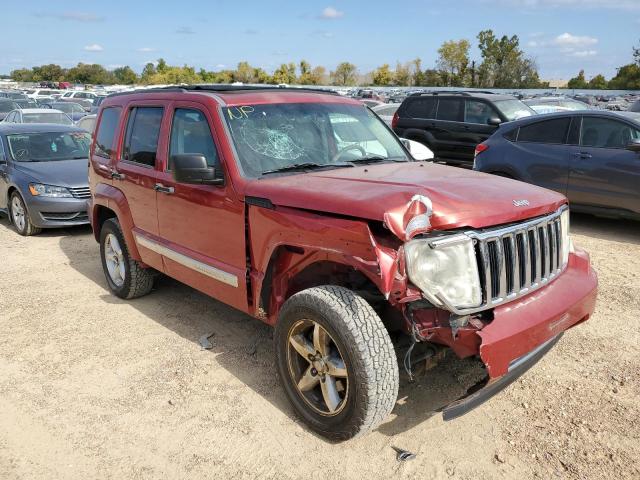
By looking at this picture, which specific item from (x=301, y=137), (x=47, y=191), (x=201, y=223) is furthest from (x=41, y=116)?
(x=301, y=137)

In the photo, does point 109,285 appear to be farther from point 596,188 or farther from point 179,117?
point 596,188

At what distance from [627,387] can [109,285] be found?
4794mm

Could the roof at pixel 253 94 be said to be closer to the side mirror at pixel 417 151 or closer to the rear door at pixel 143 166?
the rear door at pixel 143 166

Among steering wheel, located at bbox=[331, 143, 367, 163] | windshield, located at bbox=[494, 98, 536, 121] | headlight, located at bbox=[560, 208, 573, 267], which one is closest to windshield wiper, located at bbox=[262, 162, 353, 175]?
steering wheel, located at bbox=[331, 143, 367, 163]

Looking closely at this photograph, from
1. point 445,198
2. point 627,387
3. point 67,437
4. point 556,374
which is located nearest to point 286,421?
point 67,437

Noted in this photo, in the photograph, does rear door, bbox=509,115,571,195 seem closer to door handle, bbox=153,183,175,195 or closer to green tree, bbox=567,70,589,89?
door handle, bbox=153,183,175,195

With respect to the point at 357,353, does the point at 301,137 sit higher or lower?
higher

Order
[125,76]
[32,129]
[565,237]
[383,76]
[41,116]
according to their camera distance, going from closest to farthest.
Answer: [565,237] → [32,129] → [41,116] → [383,76] → [125,76]

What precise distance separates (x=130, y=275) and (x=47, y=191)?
3963mm

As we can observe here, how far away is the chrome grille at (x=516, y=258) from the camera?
2.88 meters

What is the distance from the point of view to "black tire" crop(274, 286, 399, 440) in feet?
9.38

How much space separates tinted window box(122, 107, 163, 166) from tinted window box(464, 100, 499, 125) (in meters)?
8.67

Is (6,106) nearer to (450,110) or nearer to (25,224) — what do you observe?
(25,224)

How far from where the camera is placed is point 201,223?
4.09 metres
